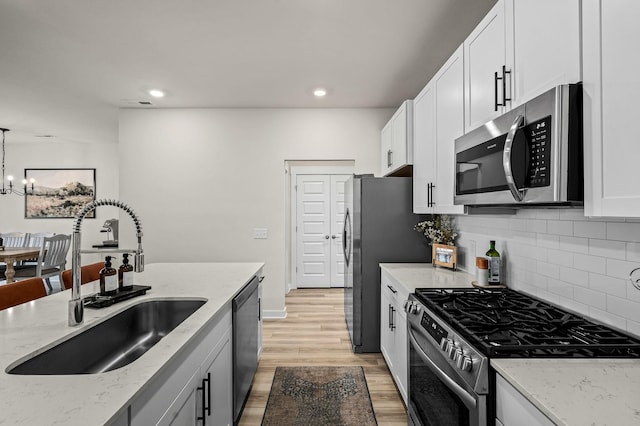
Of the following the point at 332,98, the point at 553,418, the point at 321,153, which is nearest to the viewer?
the point at 553,418

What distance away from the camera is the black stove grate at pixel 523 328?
3.53ft

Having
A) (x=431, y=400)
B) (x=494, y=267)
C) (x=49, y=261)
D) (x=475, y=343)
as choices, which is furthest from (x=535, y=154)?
(x=49, y=261)

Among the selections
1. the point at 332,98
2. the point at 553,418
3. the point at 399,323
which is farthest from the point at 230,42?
the point at 553,418

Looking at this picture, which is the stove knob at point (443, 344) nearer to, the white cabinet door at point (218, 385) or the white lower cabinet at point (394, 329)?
the white lower cabinet at point (394, 329)

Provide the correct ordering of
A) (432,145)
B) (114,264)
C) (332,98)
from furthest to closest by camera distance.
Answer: (114,264) → (332,98) → (432,145)

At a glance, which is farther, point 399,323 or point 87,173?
point 87,173

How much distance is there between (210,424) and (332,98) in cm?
334

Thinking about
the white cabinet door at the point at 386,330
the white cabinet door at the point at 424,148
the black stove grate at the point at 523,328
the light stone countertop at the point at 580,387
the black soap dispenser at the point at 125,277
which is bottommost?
the white cabinet door at the point at 386,330

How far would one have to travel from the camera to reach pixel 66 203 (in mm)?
6152

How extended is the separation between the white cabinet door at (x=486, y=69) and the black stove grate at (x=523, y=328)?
921 mm

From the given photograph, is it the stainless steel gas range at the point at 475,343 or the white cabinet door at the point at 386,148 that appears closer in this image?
the stainless steel gas range at the point at 475,343

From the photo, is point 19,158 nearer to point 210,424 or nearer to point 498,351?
point 210,424

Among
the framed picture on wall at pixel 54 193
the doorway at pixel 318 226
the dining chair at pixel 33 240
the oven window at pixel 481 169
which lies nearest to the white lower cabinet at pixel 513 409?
the oven window at pixel 481 169

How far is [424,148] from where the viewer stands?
2699 millimetres
